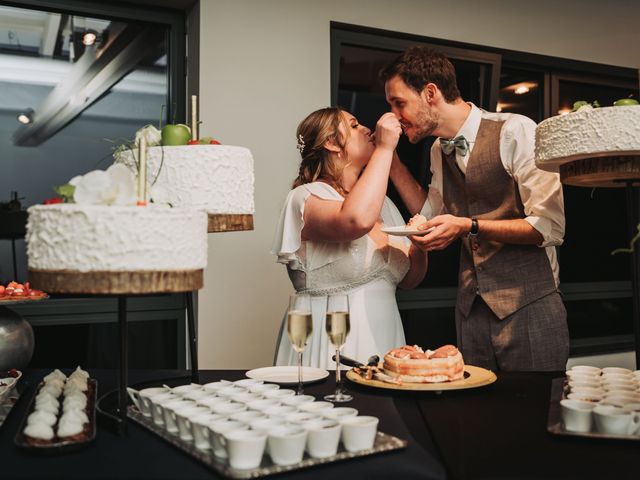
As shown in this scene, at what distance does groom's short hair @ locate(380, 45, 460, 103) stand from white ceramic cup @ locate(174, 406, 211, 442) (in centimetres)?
176

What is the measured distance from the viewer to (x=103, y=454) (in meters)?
1.10

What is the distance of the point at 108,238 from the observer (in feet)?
3.62

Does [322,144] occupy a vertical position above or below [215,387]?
above

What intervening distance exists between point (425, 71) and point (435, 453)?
1.76 metres

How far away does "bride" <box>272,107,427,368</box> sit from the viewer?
2201 mm

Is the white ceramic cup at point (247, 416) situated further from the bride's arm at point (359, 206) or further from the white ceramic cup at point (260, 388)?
the bride's arm at point (359, 206)

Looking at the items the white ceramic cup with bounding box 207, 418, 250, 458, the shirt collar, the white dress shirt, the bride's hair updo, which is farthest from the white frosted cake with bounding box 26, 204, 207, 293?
the shirt collar

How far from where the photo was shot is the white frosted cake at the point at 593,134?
1.50 meters

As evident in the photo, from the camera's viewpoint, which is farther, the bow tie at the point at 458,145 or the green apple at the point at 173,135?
the bow tie at the point at 458,145

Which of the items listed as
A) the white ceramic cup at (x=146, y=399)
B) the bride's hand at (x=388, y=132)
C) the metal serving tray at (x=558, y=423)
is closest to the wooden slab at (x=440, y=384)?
the metal serving tray at (x=558, y=423)

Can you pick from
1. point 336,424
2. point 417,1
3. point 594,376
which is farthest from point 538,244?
point 417,1

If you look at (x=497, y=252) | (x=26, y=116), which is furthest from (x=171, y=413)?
(x=26, y=116)

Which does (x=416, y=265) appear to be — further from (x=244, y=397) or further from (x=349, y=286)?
(x=244, y=397)

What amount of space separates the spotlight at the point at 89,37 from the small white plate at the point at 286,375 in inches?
80.8
